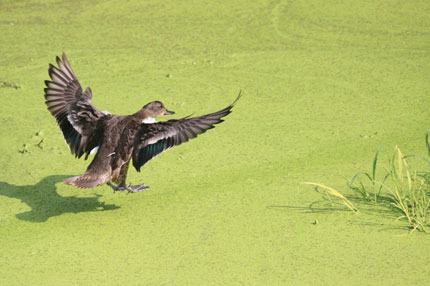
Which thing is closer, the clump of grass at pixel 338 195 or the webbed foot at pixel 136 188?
the clump of grass at pixel 338 195

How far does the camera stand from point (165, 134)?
271cm

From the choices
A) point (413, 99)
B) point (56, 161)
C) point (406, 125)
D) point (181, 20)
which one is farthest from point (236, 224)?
point (181, 20)

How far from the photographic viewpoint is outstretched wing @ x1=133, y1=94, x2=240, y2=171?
2.64 metres

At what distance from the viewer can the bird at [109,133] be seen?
2.69m

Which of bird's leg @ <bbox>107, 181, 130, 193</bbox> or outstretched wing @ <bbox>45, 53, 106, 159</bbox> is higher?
outstretched wing @ <bbox>45, 53, 106, 159</bbox>

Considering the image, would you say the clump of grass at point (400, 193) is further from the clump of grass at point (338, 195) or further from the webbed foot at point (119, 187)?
the webbed foot at point (119, 187)

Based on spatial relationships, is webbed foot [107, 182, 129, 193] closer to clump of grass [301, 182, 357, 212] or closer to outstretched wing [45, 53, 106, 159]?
outstretched wing [45, 53, 106, 159]

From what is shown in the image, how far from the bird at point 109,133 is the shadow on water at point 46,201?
0.12 meters

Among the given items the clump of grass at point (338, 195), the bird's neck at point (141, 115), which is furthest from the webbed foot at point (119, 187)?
the clump of grass at point (338, 195)

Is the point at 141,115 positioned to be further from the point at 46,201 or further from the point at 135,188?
the point at 46,201

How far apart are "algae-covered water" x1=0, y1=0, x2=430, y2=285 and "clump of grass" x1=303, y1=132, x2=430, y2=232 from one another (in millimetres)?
58

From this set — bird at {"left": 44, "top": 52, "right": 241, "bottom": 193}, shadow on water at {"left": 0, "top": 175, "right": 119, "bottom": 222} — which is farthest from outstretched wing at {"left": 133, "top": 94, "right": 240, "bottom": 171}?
shadow on water at {"left": 0, "top": 175, "right": 119, "bottom": 222}

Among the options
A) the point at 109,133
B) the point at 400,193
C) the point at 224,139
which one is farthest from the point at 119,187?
the point at 400,193

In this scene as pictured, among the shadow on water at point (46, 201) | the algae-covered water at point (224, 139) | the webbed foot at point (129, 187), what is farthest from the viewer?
the webbed foot at point (129, 187)
